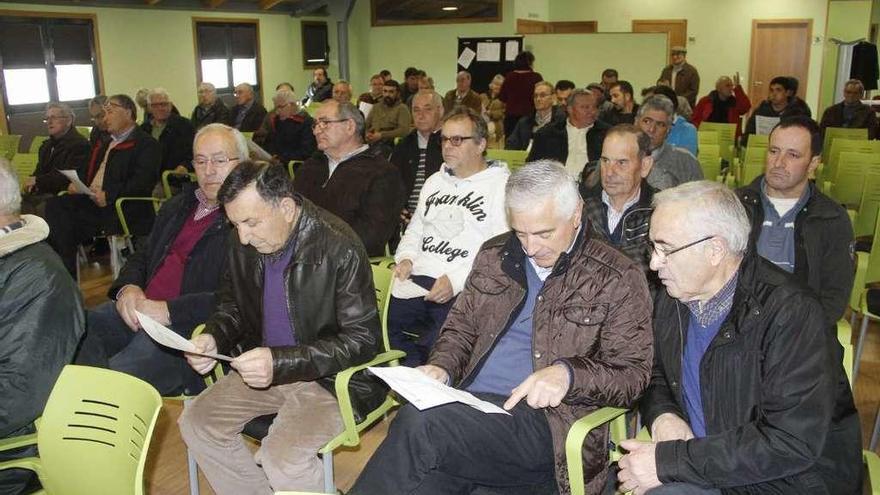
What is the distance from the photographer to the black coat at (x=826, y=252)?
2.82m

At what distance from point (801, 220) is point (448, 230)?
56.8 inches

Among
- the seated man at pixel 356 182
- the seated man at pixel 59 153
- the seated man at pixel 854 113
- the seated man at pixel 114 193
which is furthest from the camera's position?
the seated man at pixel 854 113

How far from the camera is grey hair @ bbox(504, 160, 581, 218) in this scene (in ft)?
6.75

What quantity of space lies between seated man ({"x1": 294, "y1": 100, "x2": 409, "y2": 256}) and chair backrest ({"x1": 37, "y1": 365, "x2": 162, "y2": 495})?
1866 mm

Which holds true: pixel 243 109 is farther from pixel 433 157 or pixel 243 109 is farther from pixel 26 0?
pixel 433 157

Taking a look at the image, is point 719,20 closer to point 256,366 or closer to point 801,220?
point 801,220

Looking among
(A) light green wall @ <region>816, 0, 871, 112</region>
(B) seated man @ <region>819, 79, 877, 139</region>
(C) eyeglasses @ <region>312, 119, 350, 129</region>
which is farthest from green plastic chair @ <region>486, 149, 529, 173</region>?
(A) light green wall @ <region>816, 0, 871, 112</region>

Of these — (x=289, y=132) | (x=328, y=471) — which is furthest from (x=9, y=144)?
(x=328, y=471)

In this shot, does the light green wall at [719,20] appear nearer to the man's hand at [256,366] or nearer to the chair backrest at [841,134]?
the chair backrest at [841,134]

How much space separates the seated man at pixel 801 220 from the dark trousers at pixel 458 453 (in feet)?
4.49

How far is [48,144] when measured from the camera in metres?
6.06

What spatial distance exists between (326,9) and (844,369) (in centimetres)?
1383

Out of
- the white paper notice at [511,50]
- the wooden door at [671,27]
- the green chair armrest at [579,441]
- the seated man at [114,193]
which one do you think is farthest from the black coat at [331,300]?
the wooden door at [671,27]

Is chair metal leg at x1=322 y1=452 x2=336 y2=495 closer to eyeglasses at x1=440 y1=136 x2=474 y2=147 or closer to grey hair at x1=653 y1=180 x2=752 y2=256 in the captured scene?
grey hair at x1=653 y1=180 x2=752 y2=256
